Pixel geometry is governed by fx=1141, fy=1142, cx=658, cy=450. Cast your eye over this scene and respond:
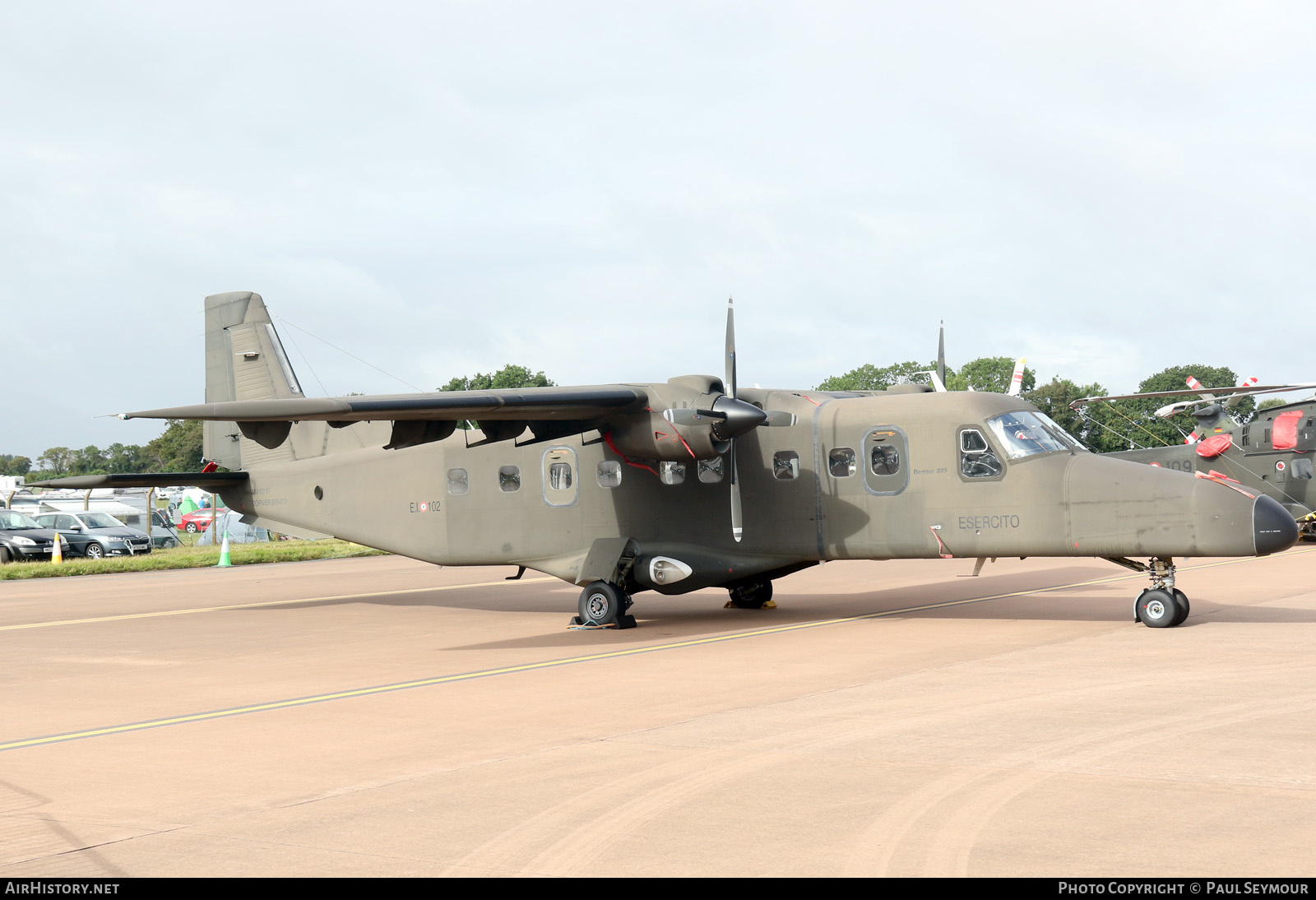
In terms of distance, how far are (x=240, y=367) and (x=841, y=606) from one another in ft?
42.3

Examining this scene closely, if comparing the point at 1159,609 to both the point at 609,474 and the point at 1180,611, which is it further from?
the point at 609,474

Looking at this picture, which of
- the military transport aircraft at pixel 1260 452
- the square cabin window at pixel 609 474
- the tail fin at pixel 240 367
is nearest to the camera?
the square cabin window at pixel 609 474

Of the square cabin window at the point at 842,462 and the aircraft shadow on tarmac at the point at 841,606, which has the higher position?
the square cabin window at the point at 842,462

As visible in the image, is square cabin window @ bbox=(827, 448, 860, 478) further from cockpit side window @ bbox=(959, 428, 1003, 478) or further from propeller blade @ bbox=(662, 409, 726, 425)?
propeller blade @ bbox=(662, 409, 726, 425)

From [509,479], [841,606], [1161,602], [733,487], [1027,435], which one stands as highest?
[1027,435]

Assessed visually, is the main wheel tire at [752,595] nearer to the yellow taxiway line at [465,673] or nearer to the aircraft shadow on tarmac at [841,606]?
the aircraft shadow on tarmac at [841,606]

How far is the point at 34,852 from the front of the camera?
5797 millimetres

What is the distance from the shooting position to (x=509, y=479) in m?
19.0

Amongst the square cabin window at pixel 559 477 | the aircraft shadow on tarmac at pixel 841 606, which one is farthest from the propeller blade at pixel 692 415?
the square cabin window at pixel 559 477

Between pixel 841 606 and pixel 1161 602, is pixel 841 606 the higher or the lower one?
the lower one

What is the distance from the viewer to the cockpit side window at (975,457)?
15.7 meters

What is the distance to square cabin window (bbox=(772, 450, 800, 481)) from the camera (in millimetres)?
16938

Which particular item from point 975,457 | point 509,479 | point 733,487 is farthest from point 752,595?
point 975,457

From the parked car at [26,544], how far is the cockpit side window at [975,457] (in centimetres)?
2956
